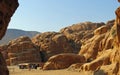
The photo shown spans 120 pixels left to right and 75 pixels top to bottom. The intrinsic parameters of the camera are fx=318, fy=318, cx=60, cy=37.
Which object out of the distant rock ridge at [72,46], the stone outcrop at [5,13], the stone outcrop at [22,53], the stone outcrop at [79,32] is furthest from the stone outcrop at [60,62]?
the stone outcrop at [5,13]

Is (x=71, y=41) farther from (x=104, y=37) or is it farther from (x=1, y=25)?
(x=1, y=25)

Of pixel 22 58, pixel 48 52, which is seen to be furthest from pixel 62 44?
pixel 22 58

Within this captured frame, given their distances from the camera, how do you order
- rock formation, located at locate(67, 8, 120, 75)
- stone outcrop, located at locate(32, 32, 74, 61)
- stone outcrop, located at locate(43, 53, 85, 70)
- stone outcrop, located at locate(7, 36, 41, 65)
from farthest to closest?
stone outcrop, located at locate(32, 32, 74, 61), stone outcrop, located at locate(7, 36, 41, 65), stone outcrop, located at locate(43, 53, 85, 70), rock formation, located at locate(67, 8, 120, 75)

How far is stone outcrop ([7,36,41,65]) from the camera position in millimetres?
70438

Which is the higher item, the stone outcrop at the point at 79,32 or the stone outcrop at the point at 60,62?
the stone outcrop at the point at 60,62

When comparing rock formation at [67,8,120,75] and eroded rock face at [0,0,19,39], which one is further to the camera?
rock formation at [67,8,120,75]

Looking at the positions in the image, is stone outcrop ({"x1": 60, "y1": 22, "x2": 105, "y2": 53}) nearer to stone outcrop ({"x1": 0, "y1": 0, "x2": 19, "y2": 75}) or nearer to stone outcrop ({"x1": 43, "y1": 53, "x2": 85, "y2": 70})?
stone outcrop ({"x1": 43, "y1": 53, "x2": 85, "y2": 70})

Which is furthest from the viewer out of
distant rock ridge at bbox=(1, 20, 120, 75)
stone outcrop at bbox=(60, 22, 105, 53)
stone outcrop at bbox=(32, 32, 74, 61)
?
stone outcrop at bbox=(60, 22, 105, 53)

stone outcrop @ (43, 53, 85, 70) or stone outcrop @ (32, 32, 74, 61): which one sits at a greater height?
stone outcrop @ (43, 53, 85, 70)

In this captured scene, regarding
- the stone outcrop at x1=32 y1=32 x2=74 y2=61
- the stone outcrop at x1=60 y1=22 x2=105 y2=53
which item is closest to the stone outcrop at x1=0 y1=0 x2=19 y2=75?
the stone outcrop at x1=32 y1=32 x2=74 y2=61

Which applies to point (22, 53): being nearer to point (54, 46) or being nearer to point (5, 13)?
point (54, 46)

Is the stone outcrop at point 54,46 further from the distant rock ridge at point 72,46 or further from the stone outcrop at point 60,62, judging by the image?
the stone outcrop at point 60,62

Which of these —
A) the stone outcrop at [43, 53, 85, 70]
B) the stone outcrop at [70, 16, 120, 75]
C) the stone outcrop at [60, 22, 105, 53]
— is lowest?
the stone outcrop at [60, 22, 105, 53]

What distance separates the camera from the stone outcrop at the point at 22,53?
70438 mm
